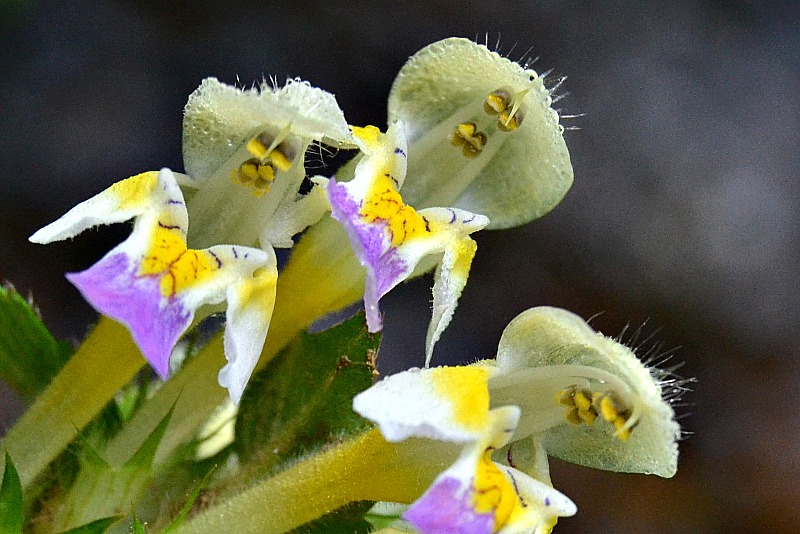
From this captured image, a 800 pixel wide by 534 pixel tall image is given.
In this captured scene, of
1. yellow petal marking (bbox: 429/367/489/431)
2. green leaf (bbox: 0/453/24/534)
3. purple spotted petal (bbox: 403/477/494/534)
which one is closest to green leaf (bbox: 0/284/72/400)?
green leaf (bbox: 0/453/24/534)

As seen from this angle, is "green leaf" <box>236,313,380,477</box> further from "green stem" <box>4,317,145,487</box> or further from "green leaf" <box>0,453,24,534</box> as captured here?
"green leaf" <box>0,453,24,534</box>

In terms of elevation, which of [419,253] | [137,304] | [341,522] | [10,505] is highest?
[137,304]

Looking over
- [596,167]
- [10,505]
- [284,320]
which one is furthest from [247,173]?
[596,167]

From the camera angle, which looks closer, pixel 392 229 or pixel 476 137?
pixel 392 229

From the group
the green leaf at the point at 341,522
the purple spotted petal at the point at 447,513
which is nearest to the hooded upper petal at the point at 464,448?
the purple spotted petal at the point at 447,513

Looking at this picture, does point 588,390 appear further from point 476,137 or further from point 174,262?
point 174,262

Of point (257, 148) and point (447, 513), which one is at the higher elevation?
point (257, 148)
